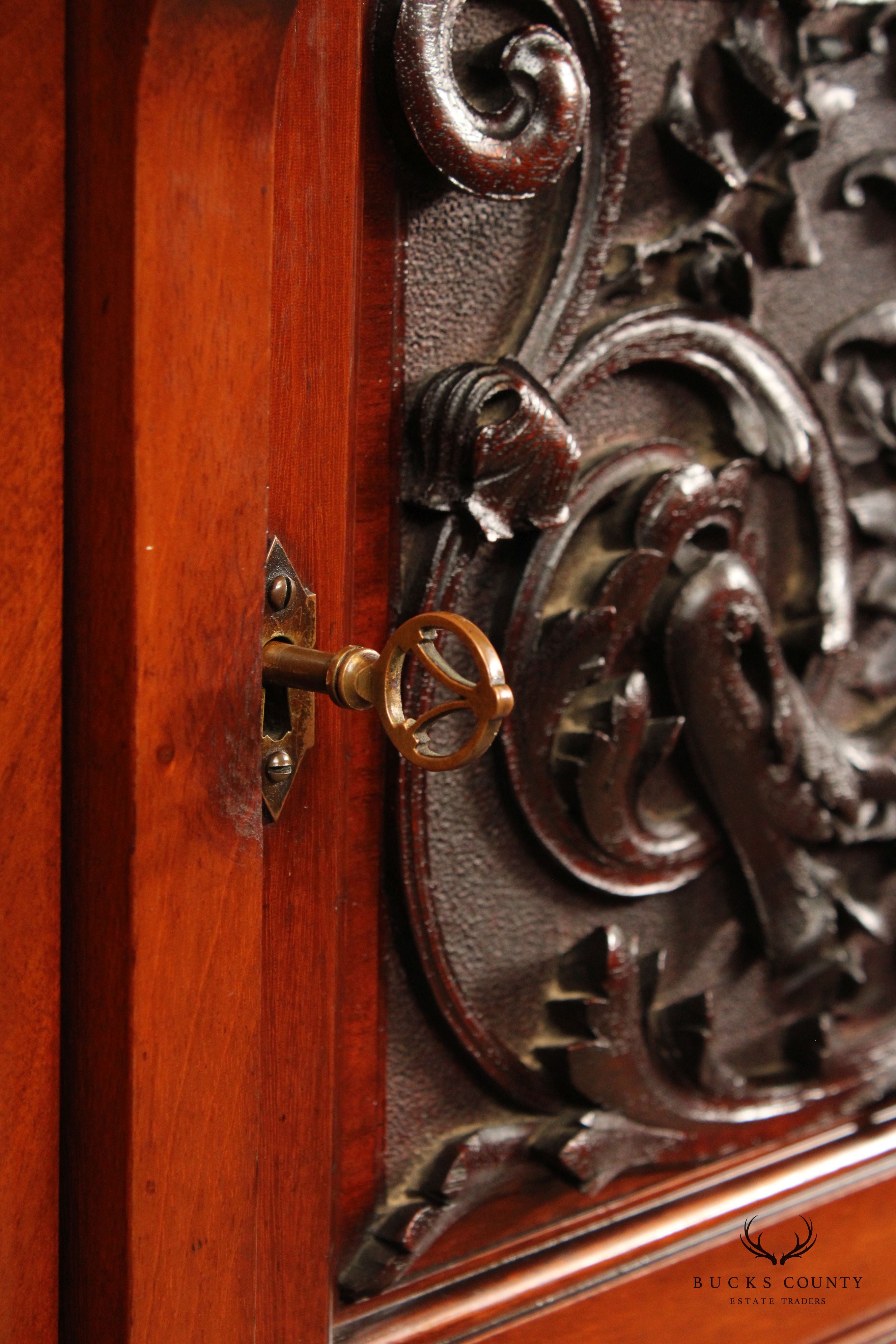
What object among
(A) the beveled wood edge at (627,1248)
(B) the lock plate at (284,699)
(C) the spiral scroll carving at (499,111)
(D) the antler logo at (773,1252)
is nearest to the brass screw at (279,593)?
(B) the lock plate at (284,699)

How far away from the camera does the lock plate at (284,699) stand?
43cm

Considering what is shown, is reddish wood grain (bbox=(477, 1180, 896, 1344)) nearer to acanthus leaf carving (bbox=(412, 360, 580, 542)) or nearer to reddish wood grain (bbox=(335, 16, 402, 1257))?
reddish wood grain (bbox=(335, 16, 402, 1257))

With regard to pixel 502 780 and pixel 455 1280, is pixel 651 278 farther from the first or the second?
pixel 455 1280

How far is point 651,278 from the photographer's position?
571mm

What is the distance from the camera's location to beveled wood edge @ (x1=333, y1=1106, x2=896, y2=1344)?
520mm

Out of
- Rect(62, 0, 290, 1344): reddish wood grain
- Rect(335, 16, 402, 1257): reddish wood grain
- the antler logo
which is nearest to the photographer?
Rect(62, 0, 290, 1344): reddish wood grain

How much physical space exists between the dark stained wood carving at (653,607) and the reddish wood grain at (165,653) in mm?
106

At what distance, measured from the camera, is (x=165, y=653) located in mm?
382

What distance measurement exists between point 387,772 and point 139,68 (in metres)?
0.26

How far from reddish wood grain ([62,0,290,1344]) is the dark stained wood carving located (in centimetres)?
11

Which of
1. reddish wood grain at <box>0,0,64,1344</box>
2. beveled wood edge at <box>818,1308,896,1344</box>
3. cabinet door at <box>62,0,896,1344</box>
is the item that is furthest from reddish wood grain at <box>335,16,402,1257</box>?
beveled wood edge at <box>818,1308,896,1344</box>

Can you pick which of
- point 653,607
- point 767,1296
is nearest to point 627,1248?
point 767,1296

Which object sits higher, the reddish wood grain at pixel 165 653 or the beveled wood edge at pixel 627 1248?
the reddish wood grain at pixel 165 653

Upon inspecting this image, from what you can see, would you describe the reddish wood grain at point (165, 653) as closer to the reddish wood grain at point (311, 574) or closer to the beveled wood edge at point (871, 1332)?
the reddish wood grain at point (311, 574)
